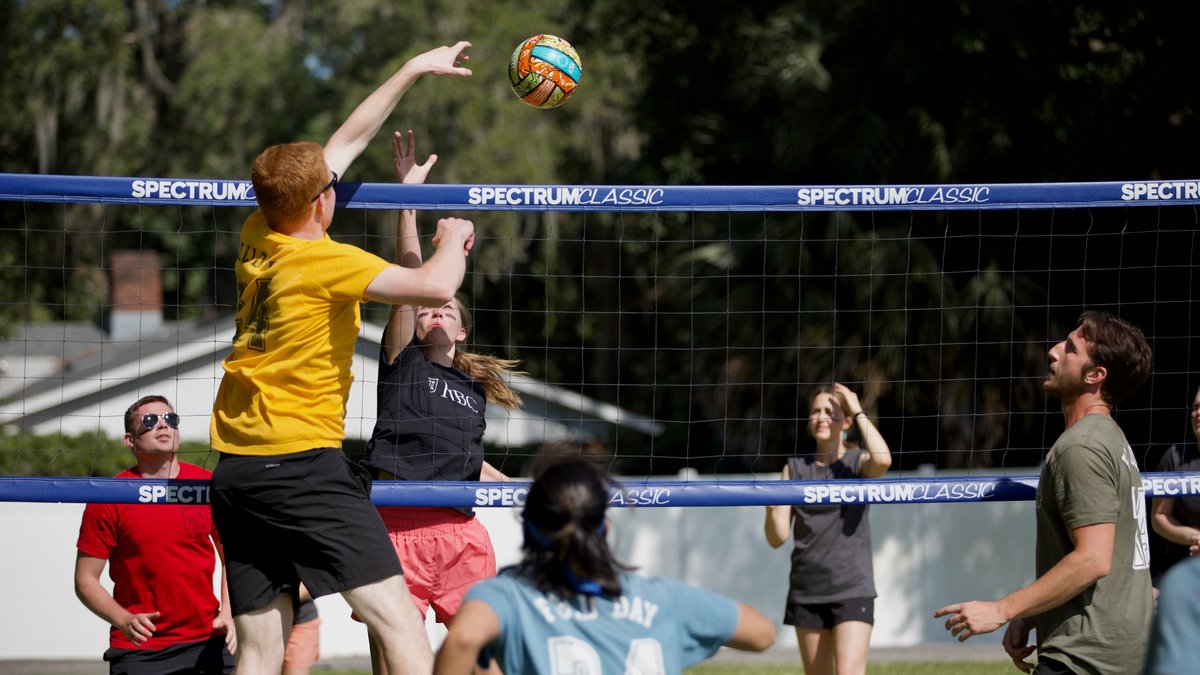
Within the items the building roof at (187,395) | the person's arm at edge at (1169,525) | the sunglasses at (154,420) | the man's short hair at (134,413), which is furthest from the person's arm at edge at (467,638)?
the building roof at (187,395)

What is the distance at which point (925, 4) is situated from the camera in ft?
48.0

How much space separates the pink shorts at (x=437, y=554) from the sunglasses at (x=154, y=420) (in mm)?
1033

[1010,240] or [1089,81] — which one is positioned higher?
[1089,81]

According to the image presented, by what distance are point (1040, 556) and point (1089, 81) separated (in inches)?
441

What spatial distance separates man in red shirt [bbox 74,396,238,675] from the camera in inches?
220

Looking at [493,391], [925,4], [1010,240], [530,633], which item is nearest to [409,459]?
[493,391]

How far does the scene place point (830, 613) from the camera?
645 cm

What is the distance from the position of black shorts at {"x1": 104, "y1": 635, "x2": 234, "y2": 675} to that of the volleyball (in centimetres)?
283

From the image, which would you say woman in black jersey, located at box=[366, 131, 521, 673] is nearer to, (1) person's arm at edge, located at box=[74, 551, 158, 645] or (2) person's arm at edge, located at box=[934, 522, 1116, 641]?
(1) person's arm at edge, located at box=[74, 551, 158, 645]

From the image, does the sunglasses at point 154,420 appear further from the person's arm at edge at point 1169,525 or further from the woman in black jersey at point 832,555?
the person's arm at edge at point 1169,525

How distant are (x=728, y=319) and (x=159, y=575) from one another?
5.99 m

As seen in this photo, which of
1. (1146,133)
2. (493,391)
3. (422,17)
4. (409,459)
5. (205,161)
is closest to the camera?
(409,459)

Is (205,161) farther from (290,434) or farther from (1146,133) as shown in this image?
(290,434)

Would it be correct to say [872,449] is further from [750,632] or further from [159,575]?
[159,575]
